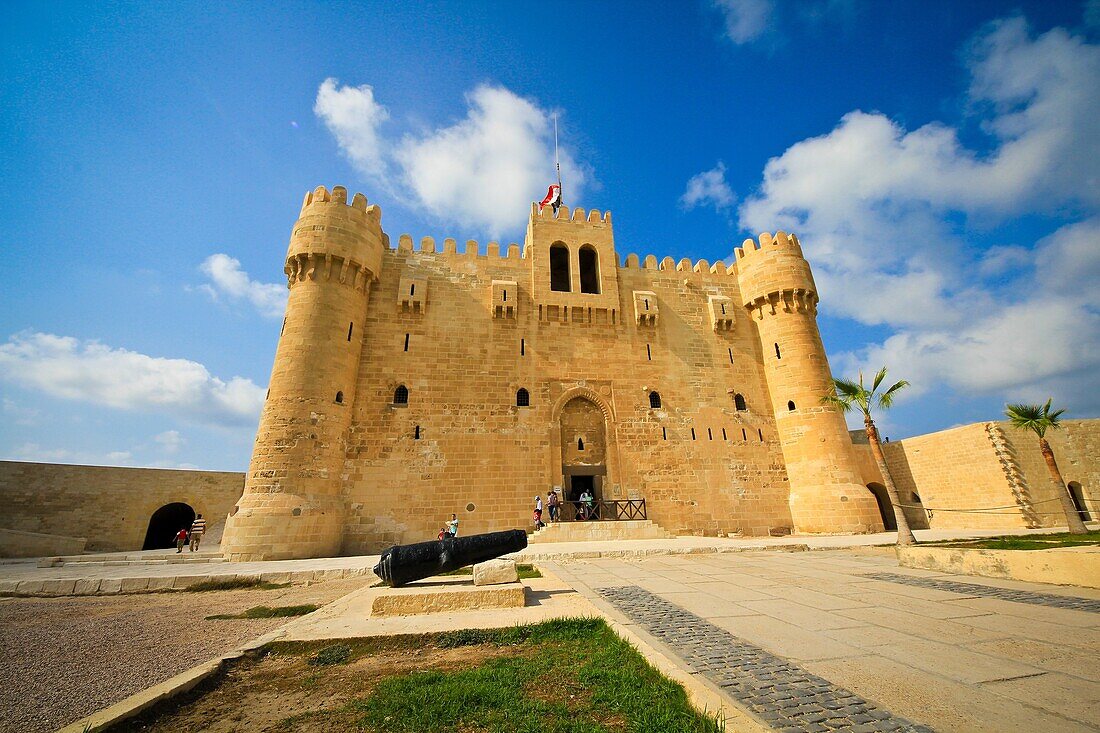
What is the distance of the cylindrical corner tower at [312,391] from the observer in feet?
40.9

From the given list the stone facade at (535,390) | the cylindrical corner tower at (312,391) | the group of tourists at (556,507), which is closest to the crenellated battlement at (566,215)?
the stone facade at (535,390)

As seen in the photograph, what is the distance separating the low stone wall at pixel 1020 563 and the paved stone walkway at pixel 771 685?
506 centimetres

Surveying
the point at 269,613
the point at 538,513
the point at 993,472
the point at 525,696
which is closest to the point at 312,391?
the point at 538,513

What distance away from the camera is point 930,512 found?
1717cm

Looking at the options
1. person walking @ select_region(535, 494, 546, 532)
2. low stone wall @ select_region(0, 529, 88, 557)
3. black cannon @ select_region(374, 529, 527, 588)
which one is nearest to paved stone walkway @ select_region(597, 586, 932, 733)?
black cannon @ select_region(374, 529, 527, 588)

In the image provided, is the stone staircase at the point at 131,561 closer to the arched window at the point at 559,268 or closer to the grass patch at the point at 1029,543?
the arched window at the point at 559,268

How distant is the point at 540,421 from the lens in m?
16.5

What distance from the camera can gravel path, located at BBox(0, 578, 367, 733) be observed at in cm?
330

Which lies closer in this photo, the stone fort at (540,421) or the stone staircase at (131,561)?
the stone staircase at (131,561)

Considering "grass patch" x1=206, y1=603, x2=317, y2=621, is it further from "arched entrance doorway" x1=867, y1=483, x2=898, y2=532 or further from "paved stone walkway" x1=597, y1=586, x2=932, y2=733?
"arched entrance doorway" x1=867, y1=483, x2=898, y2=532

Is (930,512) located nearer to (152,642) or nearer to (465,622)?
(465,622)

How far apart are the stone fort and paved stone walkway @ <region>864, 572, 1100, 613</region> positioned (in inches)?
404

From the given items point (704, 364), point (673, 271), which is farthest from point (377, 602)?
point (673, 271)

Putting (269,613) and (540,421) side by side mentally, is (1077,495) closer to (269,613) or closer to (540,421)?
(540,421)
